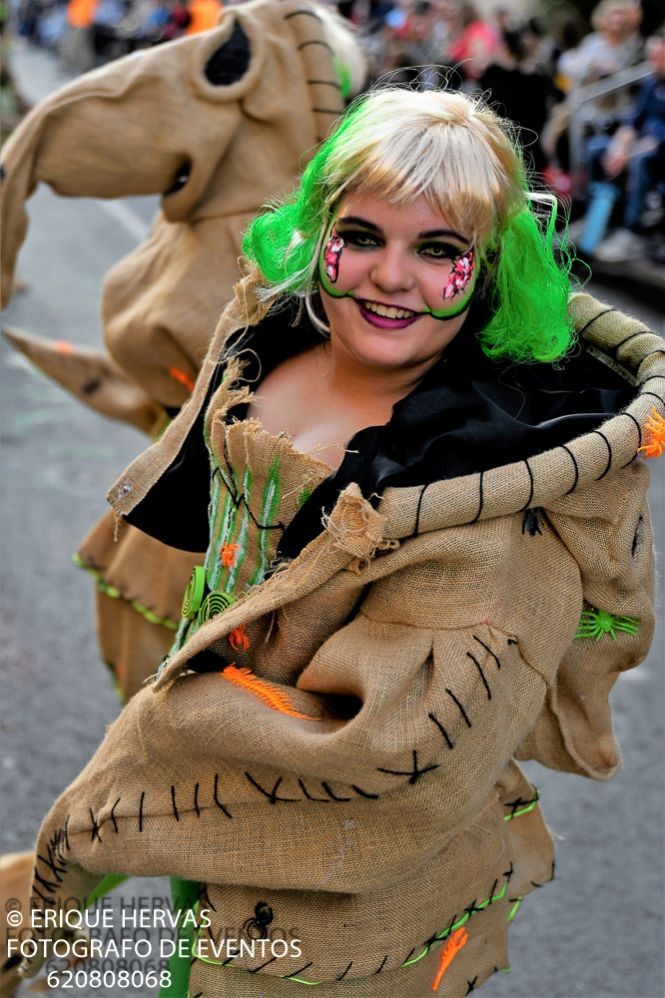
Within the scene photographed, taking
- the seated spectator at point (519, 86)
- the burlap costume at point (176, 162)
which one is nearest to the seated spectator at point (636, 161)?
the seated spectator at point (519, 86)

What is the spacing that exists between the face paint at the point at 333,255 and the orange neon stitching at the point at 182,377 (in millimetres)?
1228

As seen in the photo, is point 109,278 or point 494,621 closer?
point 494,621

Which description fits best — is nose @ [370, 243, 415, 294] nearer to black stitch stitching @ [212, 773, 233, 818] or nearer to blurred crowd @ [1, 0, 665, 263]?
black stitch stitching @ [212, 773, 233, 818]

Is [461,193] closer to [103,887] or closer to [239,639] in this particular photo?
[239,639]

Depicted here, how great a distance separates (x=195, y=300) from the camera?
→ 3.09 meters

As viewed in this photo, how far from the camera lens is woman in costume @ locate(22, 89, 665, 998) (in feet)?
5.90

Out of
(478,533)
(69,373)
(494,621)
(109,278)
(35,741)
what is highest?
(478,533)

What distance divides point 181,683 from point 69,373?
6.44ft

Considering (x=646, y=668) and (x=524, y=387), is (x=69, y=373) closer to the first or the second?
(x=524, y=387)

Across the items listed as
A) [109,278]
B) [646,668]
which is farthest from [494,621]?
[646,668]

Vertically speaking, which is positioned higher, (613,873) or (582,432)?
(582,432)

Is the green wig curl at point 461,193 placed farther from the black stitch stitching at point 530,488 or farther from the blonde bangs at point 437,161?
the black stitch stitching at point 530,488

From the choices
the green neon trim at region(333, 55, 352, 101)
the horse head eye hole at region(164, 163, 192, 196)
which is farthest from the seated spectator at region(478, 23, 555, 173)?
the horse head eye hole at region(164, 163, 192, 196)

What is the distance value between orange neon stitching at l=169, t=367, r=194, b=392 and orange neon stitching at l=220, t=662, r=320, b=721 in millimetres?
1327
